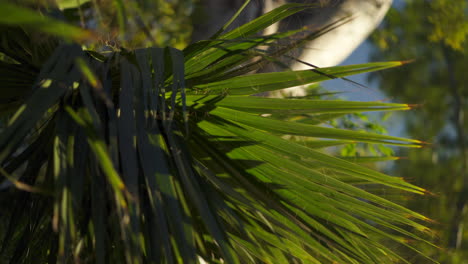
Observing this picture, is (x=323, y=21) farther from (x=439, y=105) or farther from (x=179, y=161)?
(x=439, y=105)

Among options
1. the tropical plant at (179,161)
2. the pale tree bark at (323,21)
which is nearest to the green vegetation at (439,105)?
the pale tree bark at (323,21)

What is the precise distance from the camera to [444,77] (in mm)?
17141

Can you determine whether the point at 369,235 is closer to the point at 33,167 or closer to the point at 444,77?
the point at 33,167

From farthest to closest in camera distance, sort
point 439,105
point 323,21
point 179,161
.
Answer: point 439,105 < point 323,21 < point 179,161

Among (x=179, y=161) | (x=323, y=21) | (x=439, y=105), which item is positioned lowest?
(x=439, y=105)

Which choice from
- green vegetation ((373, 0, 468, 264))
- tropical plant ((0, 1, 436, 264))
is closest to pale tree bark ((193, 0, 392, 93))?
tropical plant ((0, 1, 436, 264))

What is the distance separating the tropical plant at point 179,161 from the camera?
123cm

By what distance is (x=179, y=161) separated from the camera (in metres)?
1.32

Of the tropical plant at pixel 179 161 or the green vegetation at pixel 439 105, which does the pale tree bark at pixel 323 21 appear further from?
the green vegetation at pixel 439 105

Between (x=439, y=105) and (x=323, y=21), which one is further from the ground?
(x=323, y=21)

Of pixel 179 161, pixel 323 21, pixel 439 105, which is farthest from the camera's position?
pixel 439 105

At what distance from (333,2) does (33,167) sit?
156cm

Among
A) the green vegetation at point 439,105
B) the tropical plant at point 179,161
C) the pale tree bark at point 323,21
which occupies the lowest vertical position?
the green vegetation at point 439,105

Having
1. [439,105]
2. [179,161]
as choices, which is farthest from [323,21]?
[439,105]
